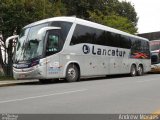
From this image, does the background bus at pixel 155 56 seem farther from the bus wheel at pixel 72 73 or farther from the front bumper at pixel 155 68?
the bus wheel at pixel 72 73

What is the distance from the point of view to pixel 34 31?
810 inches

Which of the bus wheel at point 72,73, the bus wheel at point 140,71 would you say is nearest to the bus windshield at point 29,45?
the bus wheel at point 72,73

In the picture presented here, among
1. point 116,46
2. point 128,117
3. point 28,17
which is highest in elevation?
point 28,17

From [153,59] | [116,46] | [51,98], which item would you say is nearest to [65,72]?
[116,46]

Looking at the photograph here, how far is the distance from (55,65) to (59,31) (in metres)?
1.89

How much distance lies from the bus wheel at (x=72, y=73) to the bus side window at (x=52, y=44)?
1595 millimetres

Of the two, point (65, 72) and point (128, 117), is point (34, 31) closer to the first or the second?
point (65, 72)

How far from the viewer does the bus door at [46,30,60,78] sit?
19766mm

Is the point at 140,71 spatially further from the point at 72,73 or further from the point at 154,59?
the point at 72,73

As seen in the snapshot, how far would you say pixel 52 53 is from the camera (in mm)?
19984

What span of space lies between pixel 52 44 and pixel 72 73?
7.65 feet

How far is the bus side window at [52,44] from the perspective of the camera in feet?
65.0

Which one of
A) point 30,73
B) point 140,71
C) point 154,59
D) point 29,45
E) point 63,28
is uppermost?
point 63,28

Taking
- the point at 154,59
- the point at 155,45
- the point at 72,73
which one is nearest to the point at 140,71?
the point at 154,59
